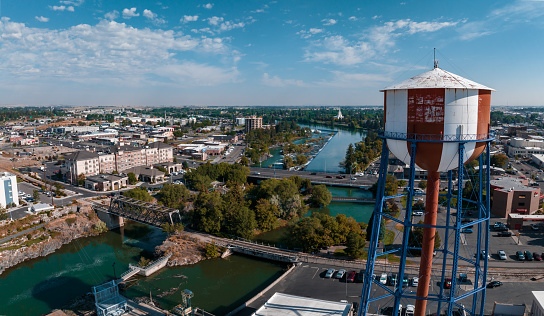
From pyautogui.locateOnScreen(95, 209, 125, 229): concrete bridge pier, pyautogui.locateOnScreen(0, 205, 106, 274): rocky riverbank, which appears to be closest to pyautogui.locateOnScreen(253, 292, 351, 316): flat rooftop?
pyautogui.locateOnScreen(0, 205, 106, 274): rocky riverbank

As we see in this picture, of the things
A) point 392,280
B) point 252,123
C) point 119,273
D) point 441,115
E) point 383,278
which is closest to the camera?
point 441,115

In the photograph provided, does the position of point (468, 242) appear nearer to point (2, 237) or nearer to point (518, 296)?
point (518, 296)

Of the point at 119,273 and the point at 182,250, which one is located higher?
the point at 182,250

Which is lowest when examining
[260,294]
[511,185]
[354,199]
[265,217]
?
[260,294]

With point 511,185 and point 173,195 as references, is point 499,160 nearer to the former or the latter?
point 511,185

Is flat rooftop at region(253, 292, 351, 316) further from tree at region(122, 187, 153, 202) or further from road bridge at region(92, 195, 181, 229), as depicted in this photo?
tree at region(122, 187, 153, 202)

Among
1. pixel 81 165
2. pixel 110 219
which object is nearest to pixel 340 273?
pixel 110 219

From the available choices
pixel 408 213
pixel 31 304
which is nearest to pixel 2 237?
pixel 31 304
